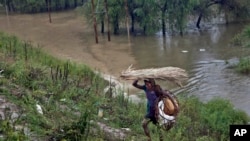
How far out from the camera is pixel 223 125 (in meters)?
10.7

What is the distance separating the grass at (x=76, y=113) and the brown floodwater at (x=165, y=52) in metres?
4.27

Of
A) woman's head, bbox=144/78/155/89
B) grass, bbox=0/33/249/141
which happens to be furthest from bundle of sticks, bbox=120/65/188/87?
grass, bbox=0/33/249/141

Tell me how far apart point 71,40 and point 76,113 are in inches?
868

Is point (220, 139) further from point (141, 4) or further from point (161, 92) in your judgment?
point (141, 4)

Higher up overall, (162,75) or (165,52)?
(162,75)

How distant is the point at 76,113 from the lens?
8688mm

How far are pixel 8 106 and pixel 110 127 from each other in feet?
6.77

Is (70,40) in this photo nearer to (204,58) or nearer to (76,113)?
(204,58)

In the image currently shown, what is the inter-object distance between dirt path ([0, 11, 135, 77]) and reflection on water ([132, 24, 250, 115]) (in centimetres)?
129

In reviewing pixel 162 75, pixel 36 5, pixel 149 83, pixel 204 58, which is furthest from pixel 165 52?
pixel 36 5

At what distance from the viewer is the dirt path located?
2384 cm

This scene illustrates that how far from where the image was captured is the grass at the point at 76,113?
22.3 feet

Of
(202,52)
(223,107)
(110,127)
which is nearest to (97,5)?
(202,52)

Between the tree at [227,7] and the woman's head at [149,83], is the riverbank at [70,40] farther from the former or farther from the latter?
the woman's head at [149,83]
